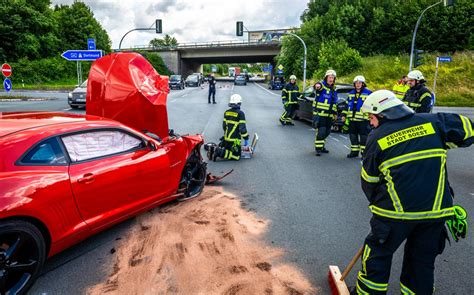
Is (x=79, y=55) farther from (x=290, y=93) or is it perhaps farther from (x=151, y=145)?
(x=151, y=145)

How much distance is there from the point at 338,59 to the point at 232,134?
3012cm

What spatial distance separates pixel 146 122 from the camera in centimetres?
631

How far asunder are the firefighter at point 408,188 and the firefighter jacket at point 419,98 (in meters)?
5.29

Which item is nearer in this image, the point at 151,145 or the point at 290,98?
the point at 151,145

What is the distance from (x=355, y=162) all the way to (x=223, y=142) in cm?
304

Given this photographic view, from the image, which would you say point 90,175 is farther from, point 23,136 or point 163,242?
point 163,242

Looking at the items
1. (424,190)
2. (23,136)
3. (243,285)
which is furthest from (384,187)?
(23,136)

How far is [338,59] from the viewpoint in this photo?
3541 centimetres

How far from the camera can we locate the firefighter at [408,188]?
268cm

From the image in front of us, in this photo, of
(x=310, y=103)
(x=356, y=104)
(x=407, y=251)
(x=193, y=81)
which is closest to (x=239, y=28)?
(x=193, y=81)

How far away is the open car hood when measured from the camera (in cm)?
615

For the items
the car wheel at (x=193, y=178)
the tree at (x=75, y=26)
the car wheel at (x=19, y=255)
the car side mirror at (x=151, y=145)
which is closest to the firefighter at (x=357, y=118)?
the car wheel at (x=193, y=178)

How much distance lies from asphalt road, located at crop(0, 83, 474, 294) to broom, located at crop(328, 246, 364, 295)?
0.09 m

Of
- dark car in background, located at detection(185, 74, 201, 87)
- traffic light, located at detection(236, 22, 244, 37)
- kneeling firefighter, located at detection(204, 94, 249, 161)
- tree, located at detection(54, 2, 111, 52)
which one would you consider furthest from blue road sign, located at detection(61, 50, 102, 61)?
tree, located at detection(54, 2, 111, 52)
